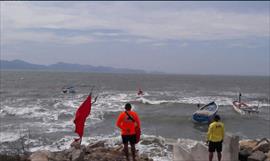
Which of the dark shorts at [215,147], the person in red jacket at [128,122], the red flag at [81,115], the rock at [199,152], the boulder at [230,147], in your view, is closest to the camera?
the person in red jacket at [128,122]

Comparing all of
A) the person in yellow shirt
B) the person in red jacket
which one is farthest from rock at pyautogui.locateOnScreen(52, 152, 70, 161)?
the person in yellow shirt

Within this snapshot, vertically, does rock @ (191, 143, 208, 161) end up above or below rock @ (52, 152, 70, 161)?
above

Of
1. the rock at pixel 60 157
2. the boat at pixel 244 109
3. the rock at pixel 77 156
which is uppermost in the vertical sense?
the rock at pixel 77 156

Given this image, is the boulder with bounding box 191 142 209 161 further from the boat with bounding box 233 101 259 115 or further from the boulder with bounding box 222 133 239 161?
the boat with bounding box 233 101 259 115

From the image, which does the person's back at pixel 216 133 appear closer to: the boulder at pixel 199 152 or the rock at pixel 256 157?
the boulder at pixel 199 152

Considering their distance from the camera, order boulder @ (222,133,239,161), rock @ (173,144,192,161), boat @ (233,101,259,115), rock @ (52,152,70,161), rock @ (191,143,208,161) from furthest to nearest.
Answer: boat @ (233,101,259,115)
rock @ (52,152,70,161)
boulder @ (222,133,239,161)
rock @ (191,143,208,161)
rock @ (173,144,192,161)

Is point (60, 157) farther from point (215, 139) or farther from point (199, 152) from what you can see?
point (215, 139)

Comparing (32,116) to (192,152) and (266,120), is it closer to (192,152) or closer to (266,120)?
(266,120)

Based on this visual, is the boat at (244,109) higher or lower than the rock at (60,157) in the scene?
lower

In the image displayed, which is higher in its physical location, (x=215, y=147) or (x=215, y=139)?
(x=215, y=139)

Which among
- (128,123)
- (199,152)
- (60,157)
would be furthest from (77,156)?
(199,152)

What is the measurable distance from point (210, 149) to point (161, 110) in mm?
29656

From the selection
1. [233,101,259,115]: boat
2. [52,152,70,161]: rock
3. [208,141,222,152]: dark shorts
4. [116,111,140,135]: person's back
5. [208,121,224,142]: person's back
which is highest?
[116,111,140,135]: person's back

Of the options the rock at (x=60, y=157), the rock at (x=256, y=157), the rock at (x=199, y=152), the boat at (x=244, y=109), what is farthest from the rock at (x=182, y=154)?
the boat at (x=244, y=109)
